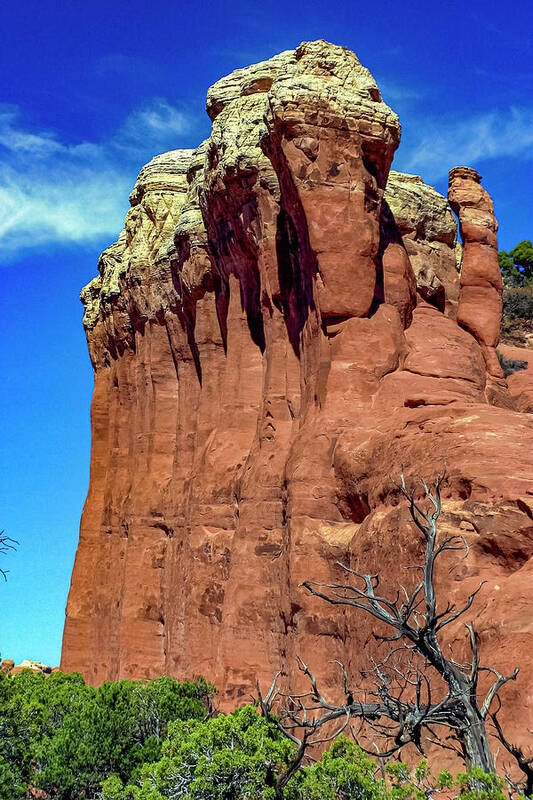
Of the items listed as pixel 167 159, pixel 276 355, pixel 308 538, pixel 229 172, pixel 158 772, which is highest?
pixel 167 159

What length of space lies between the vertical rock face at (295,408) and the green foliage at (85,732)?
1.76m

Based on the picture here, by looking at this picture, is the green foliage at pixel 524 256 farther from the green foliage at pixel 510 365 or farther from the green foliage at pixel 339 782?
the green foliage at pixel 339 782

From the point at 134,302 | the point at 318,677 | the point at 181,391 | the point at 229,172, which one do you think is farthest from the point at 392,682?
the point at 134,302

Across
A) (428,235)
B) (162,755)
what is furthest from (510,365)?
(162,755)

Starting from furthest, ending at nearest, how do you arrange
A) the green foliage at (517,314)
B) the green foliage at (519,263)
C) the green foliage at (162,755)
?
the green foliage at (519,263), the green foliage at (517,314), the green foliage at (162,755)

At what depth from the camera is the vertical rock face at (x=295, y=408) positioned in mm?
17484

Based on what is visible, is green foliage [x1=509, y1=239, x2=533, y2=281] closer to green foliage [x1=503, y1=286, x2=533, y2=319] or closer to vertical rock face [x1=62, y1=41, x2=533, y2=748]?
green foliage [x1=503, y1=286, x2=533, y2=319]

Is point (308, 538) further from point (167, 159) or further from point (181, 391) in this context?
point (167, 159)

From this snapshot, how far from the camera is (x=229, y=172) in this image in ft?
90.1

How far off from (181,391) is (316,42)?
47.7 ft

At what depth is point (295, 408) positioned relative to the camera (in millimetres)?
25609

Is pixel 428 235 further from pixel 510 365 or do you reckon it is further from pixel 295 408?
pixel 295 408

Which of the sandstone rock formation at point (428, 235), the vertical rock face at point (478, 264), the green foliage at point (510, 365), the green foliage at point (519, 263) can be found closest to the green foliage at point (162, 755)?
the vertical rock face at point (478, 264)

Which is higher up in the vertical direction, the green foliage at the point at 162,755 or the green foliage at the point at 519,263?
the green foliage at the point at 519,263
